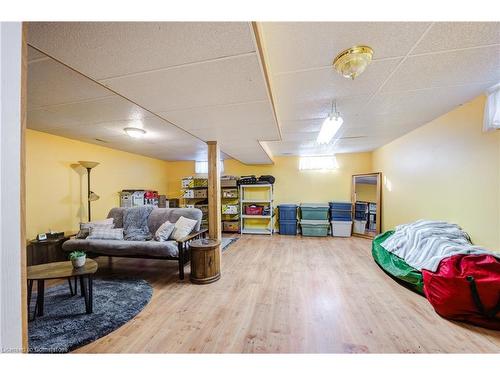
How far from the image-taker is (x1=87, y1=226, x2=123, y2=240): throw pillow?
10.3 ft

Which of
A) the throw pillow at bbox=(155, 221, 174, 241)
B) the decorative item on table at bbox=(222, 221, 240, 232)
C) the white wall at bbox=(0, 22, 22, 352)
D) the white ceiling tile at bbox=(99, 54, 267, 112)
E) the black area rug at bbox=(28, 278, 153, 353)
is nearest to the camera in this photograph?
the white wall at bbox=(0, 22, 22, 352)

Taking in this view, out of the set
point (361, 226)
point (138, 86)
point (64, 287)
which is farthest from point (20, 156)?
point (361, 226)

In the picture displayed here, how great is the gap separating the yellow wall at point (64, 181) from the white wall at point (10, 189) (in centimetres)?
350

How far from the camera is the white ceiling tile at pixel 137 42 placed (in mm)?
931

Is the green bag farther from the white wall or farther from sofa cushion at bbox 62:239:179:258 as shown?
the white wall

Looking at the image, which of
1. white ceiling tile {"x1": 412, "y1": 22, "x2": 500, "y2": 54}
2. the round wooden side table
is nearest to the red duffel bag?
white ceiling tile {"x1": 412, "y1": 22, "x2": 500, "y2": 54}

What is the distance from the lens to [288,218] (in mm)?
5492

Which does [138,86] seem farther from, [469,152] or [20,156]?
[469,152]

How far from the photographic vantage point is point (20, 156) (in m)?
0.61

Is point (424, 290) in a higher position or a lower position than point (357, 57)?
lower

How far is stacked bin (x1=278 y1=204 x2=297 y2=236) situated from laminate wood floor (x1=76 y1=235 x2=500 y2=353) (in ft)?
7.57

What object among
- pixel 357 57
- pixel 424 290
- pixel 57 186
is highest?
pixel 357 57

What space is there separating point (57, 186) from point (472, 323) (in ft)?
18.3

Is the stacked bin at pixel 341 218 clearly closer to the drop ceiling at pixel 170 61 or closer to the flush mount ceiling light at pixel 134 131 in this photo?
the drop ceiling at pixel 170 61
